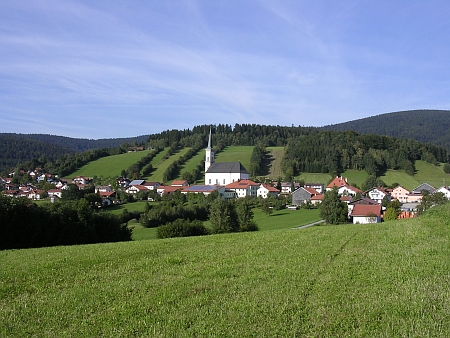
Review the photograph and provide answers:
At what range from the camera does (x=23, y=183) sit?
12631 cm

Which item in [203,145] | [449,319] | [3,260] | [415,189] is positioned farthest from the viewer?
[203,145]

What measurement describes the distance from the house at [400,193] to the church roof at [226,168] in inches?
1905

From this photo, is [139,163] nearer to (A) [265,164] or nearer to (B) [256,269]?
(A) [265,164]

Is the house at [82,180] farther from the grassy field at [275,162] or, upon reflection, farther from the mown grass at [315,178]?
the mown grass at [315,178]

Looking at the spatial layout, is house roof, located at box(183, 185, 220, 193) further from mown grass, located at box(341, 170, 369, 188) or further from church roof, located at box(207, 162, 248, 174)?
mown grass, located at box(341, 170, 369, 188)

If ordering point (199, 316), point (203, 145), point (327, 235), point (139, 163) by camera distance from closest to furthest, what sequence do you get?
point (199, 316) < point (327, 235) < point (139, 163) < point (203, 145)

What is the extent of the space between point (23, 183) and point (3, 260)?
12564 cm

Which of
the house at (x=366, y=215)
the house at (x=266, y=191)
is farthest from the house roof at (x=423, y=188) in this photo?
the house at (x=366, y=215)

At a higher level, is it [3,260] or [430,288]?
[430,288]

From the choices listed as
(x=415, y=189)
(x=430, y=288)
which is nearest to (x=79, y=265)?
(x=430, y=288)

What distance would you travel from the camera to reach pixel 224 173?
127 meters

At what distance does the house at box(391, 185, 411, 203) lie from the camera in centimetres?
9375

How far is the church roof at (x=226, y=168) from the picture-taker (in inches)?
5036

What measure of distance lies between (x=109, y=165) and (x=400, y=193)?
92177 millimetres
